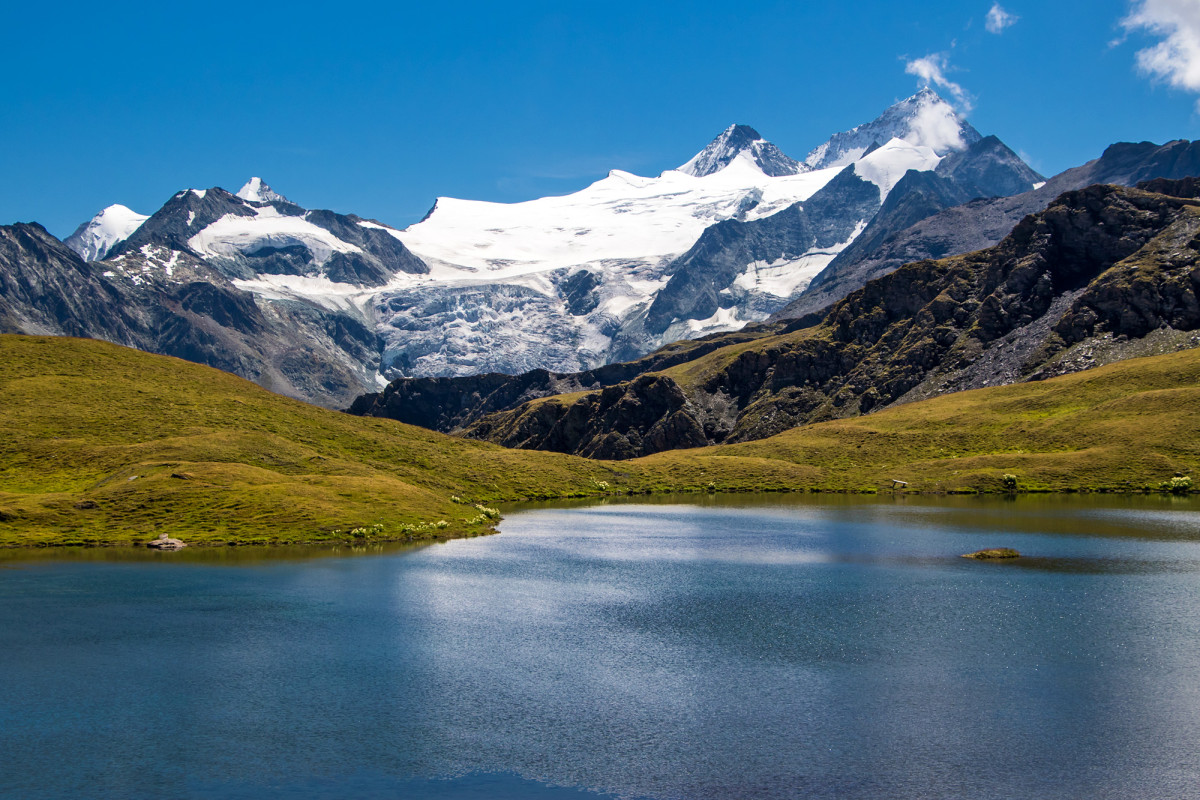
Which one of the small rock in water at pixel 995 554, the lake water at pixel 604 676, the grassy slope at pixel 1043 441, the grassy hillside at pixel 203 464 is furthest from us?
the grassy slope at pixel 1043 441

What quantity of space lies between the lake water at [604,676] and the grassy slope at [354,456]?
15.2m

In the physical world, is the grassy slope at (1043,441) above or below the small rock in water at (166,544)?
above

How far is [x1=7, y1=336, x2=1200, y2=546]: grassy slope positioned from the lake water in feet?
50.0

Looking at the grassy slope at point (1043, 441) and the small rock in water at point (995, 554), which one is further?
the grassy slope at point (1043, 441)

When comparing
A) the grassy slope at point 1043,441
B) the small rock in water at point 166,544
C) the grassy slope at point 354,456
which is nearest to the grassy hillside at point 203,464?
the grassy slope at point 354,456

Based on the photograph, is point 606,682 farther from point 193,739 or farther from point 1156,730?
point 1156,730

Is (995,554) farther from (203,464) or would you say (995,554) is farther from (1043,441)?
(1043,441)

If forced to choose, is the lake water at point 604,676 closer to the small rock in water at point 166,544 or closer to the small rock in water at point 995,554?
the small rock in water at point 995,554

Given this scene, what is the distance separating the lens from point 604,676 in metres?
43.2

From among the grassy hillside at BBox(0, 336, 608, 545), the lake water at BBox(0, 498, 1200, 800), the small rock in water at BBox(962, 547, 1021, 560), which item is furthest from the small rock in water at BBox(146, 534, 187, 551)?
the small rock in water at BBox(962, 547, 1021, 560)

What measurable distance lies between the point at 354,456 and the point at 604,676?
9714 centimetres

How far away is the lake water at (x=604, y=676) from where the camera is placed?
31.7m

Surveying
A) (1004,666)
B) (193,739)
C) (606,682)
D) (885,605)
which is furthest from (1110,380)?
(193,739)

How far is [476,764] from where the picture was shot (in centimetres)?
3275
